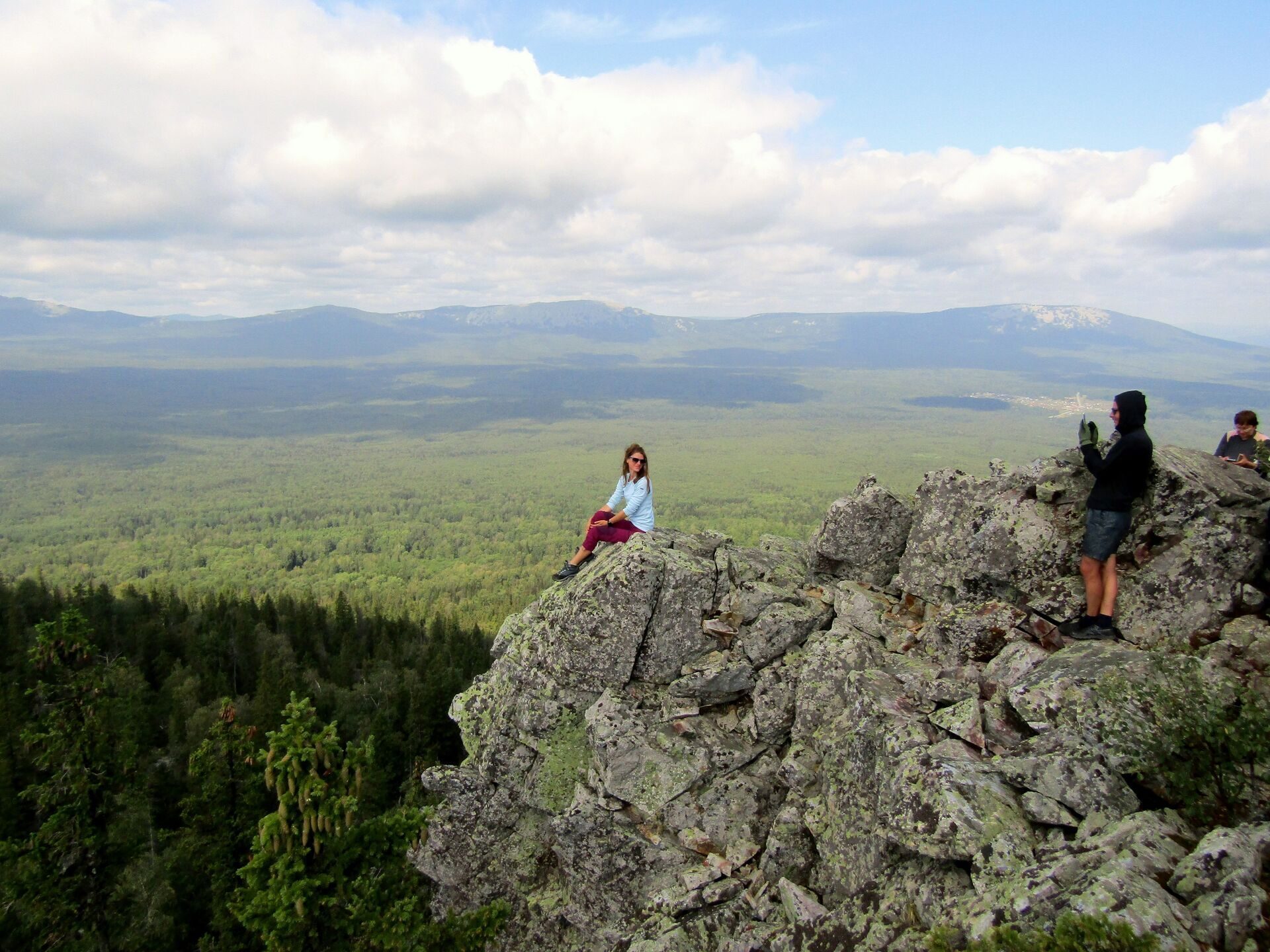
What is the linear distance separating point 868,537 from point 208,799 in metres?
25.3

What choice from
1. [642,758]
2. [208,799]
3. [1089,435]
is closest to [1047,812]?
[1089,435]

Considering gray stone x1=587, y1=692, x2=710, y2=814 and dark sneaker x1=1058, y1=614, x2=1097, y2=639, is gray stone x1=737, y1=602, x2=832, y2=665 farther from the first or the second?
dark sneaker x1=1058, y1=614, x2=1097, y2=639

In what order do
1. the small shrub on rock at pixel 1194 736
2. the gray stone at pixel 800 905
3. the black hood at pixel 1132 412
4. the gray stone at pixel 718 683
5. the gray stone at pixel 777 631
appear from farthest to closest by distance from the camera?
the gray stone at pixel 777 631 → the gray stone at pixel 718 683 → the black hood at pixel 1132 412 → the gray stone at pixel 800 905 → the small shrub on rock at pixel 1194 736

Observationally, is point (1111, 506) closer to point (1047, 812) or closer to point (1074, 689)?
point (1074, 689)

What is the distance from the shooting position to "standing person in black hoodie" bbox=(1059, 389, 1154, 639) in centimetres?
1195

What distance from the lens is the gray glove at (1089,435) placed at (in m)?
12.7

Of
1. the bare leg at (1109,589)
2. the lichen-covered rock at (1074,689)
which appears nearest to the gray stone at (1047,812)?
the lichen-covered rock at (1074,689)

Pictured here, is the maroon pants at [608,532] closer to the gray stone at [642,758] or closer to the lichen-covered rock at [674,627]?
the lichen-covered rock at [674,627]

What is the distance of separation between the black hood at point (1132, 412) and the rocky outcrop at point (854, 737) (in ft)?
4.56

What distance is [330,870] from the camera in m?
13.7

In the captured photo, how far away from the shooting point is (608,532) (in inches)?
715

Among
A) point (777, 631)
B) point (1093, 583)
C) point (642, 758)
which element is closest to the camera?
point (1093, 583)

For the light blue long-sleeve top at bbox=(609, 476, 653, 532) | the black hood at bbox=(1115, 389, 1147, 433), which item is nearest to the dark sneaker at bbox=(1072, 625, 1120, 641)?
the black hood at bbox=(1115, 389, 1147, 433)

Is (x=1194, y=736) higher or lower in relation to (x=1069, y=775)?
higher
